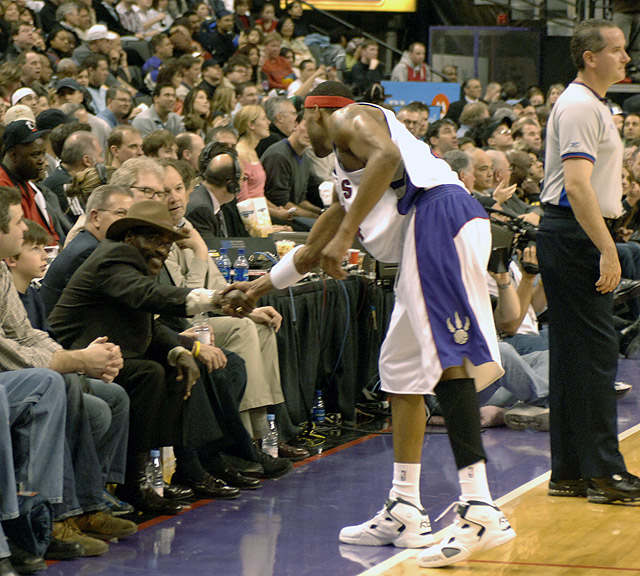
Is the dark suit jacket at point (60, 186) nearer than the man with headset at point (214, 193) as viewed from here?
No

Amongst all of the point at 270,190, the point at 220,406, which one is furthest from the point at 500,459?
the point at 270,190

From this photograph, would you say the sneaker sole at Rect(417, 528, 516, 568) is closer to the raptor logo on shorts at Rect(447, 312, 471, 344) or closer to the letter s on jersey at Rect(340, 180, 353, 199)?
the raptor logo on shorts at Rect(447, 312, 471, 344)

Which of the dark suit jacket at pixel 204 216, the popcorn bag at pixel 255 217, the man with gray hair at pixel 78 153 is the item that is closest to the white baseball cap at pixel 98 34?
the man with gray hair at pixel 78 153

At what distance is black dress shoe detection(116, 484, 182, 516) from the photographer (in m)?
4.54

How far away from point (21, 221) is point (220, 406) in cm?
132

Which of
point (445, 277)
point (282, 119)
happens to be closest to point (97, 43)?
point (282, 119)

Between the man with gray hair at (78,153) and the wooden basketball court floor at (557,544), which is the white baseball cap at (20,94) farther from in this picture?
the wooden basketball court floor at (557,544)

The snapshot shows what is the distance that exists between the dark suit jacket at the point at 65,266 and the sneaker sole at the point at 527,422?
273cm

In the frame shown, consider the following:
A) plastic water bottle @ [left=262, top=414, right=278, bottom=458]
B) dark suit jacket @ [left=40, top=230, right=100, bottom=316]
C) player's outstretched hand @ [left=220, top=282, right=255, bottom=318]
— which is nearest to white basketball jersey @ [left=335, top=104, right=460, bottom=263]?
player's outstretched hand @ [left=220, top=282, right=255, bottom=318]

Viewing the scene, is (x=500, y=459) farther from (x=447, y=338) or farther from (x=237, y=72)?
(x=237, y=72)

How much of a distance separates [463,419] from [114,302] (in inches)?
63.4

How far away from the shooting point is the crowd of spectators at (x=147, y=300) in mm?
4047

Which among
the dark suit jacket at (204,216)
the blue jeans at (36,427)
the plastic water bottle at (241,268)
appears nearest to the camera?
the blue jeans at (36,427)

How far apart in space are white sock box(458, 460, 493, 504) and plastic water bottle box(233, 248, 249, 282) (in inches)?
89.8
